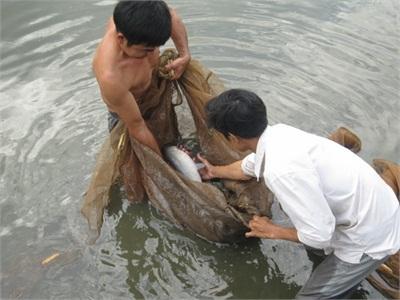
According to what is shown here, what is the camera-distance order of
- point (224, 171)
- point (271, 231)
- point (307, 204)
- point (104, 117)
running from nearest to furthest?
1. point (307, 204)
2. point (271, 231)
3. point (224, 171)
4. point (104, 117)

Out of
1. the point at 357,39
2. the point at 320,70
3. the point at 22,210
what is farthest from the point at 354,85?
the point at 22,210

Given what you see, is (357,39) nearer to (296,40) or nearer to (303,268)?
(296,40)

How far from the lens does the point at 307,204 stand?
7.79ft

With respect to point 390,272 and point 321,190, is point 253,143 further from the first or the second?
point 390,272

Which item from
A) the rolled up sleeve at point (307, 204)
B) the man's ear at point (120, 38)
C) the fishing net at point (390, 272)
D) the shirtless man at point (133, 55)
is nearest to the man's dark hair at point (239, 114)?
the rolled up sleeve at point (307, 204)

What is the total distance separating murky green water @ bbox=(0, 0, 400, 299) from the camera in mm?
3447

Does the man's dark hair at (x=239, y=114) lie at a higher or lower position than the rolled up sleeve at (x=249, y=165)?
higher

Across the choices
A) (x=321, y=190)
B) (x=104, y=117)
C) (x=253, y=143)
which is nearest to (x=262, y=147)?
(x=253, y=143)

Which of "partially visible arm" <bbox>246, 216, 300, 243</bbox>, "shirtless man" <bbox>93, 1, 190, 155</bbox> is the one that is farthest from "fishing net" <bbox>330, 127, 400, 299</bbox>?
"shirtless man" <bbox>93, 1, 190, 155</bbox>

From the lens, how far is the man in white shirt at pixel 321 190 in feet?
7.82

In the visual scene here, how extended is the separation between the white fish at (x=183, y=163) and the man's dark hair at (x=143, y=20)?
105cm

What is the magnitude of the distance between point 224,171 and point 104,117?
1.75m

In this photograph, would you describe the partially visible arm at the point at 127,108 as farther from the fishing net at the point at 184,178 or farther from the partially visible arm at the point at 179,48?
the partially visible arm at the point at 179,48

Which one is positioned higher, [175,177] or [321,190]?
[321,190]
